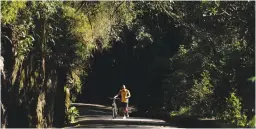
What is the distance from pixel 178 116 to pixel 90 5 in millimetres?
12270

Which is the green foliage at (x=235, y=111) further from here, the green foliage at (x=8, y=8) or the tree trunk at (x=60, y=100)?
the tree trunk at (x=60, y=100)

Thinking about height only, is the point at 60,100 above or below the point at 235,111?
above

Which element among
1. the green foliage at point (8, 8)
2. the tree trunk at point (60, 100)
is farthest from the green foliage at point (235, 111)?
the tree trunk at point (60, 100)

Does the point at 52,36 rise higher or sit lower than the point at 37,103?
higher

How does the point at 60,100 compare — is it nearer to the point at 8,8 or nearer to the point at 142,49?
the point at 142,49

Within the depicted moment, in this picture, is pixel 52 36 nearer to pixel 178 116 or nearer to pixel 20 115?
pixel 20 115

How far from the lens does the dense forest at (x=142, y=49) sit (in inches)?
595

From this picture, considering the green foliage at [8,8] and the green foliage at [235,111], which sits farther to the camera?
the green foliage at [235,111]

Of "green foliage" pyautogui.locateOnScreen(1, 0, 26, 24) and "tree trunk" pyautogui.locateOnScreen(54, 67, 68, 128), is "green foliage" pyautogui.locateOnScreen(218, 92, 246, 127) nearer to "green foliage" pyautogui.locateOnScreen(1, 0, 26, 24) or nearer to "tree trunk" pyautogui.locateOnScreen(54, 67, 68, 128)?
"green foliage" pyautogui.locateOnScreen(1, 0, 26, 24)

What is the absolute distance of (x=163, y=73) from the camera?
32562 millimetres

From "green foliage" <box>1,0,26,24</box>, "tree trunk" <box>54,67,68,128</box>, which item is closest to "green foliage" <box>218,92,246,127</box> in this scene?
"green foliage" <box>1,0,26,24</box>

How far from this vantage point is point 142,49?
114 ft

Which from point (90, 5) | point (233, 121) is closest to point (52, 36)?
point (90, 5)

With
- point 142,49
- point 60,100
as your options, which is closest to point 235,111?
point 60,100
